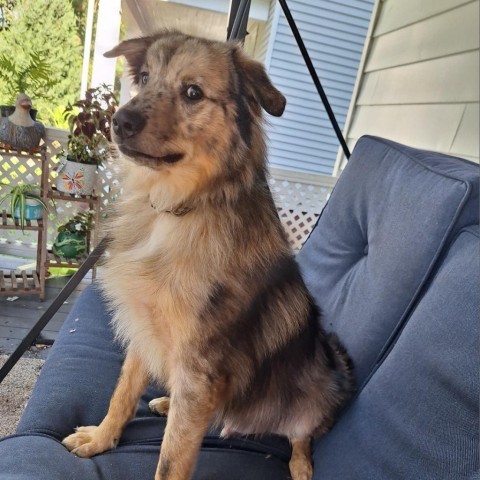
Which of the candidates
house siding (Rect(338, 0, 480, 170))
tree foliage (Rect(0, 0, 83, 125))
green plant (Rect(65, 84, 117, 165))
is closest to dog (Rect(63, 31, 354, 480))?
house siding (Rect(338, 0, 480, 170))

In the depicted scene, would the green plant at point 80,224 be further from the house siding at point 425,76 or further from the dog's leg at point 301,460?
the dog's leg at point 301,460

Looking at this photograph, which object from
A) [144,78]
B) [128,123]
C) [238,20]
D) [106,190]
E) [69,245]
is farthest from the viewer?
[106,190]

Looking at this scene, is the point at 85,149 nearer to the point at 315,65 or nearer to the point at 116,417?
the point at 116,417

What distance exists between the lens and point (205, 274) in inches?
46.2

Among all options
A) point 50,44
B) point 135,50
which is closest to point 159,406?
point 135,50

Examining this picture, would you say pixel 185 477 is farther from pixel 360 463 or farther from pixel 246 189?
pixel 246 189

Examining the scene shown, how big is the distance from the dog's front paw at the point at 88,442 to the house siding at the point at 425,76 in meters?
2.10

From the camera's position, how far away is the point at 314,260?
1965mm

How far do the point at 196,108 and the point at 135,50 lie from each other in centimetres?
39

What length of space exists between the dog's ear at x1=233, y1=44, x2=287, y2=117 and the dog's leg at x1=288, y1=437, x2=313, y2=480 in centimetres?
102

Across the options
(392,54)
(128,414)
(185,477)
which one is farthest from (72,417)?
(392,54)

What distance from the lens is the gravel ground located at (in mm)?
2078

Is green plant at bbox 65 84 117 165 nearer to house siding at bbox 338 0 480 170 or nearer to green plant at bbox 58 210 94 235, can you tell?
green plant at bbox 58 210 94 235

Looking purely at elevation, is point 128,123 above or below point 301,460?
above
